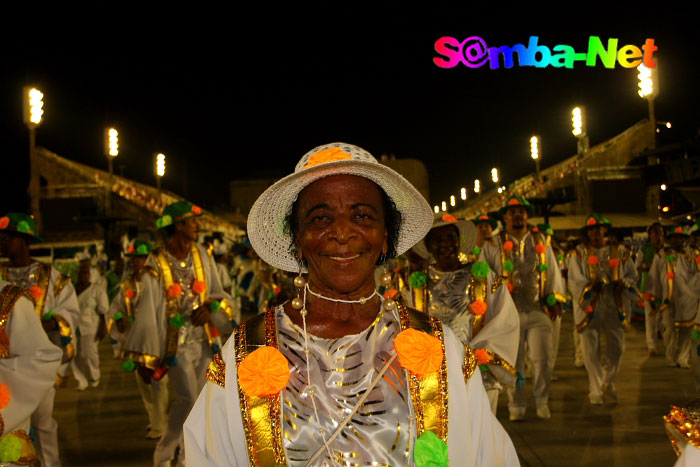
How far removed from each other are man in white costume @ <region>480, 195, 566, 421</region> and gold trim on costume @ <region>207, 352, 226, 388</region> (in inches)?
223

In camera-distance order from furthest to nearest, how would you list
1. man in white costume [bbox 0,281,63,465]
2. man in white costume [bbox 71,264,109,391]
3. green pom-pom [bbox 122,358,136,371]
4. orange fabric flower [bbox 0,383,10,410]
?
man in white costume [bbox 71,264,109,391]
green pom-pom [bbox 122,358,136,371]
man in white costume [bbox 0,281,63,465]
orange fabric flower [bbox 0,383,10,410]

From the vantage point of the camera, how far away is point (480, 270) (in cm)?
464

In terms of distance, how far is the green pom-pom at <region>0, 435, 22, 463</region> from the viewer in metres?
3.03

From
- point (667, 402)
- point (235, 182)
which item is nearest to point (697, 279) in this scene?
point (667, 402)

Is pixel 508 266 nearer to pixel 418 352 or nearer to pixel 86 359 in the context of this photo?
pixel 418 352

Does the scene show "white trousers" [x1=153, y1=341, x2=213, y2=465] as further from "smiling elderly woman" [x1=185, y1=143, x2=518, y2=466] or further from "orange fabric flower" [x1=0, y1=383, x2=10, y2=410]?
"smiling elderly woman" [x1=185, y1=143, x2=518, y2=466]

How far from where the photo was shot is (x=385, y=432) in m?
1.95

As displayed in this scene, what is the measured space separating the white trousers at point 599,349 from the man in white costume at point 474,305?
358 cm

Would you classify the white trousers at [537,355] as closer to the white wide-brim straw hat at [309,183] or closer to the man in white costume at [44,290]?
the man in white costume at [44,290]

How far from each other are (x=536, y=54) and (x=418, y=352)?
23183 millimetres

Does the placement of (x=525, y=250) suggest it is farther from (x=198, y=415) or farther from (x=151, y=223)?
(x=151, y=223)

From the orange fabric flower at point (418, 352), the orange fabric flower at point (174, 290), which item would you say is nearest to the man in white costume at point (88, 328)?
the orange fabric flower at point (174, 290)

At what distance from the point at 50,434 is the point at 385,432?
4.30 meters

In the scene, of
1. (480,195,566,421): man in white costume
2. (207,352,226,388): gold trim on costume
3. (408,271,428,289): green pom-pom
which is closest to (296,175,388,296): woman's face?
(207,352,226,388): gold trim on costume
